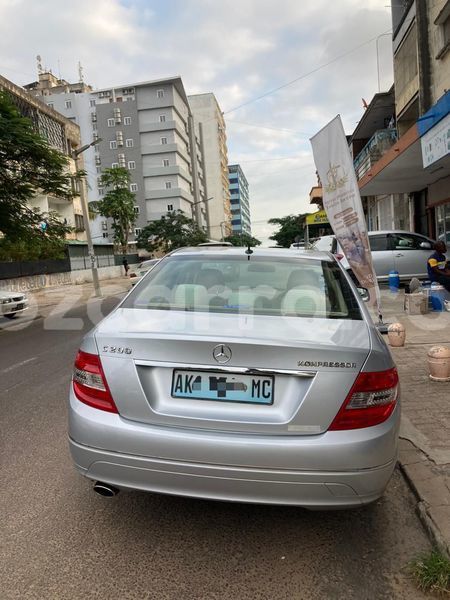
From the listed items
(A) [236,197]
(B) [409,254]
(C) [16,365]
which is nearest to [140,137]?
(B) [409,254]

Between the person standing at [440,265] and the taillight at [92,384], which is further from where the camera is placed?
the person standing at [440,265]

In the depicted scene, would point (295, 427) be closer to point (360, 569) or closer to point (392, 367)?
point (392, 367)

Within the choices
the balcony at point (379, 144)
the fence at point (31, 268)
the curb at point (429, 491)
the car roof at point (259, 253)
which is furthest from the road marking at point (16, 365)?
the fence at point (31, 268)

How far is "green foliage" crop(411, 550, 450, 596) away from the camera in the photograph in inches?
88.2

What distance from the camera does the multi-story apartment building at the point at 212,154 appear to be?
10631 centimetres

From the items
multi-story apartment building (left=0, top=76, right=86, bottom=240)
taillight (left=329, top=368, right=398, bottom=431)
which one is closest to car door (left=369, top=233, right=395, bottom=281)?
taillight (left=329, top=368, right=398, bottom=431)

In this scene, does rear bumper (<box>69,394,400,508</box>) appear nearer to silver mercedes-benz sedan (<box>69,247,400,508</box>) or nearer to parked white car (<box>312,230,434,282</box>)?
silver mercedes-benz sedan (<box>69,247,400,508</box>)

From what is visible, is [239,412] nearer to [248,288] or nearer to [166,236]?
[248,288]

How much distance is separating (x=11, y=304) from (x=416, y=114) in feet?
53.6

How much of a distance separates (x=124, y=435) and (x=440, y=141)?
8802mm

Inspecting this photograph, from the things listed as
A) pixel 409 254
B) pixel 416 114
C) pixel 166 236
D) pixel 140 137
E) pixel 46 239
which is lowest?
pixel 409 254

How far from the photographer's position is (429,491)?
2.99 metres

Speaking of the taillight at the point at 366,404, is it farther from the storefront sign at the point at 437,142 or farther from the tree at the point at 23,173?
the tree at the point at 23,173

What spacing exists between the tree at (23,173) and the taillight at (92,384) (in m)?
10.8
